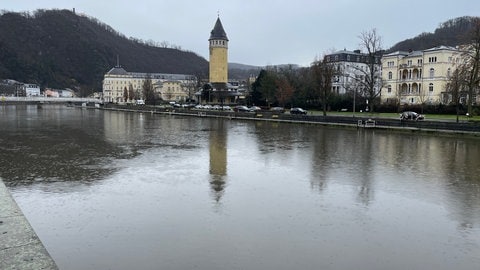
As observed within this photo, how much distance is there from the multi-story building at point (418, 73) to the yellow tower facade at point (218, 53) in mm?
42936

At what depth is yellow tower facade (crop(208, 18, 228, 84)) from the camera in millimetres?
106875

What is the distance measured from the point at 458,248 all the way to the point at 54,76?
200931 mm

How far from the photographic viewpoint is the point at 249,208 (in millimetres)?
11594

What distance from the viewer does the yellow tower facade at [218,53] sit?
107 meters

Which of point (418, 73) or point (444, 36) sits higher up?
point (444, 36)

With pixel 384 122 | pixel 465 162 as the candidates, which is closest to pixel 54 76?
pixel 384 122

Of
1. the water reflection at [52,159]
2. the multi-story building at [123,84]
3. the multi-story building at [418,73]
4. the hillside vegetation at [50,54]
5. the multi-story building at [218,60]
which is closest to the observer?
the water reflection at [52,159]

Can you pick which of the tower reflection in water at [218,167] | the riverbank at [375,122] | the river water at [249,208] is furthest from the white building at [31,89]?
the river water at [249,208]

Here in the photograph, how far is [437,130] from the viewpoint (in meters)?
33.8

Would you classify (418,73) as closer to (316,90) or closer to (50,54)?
(316,90)

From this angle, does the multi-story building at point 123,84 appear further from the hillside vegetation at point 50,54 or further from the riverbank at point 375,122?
the riverbank at point 375,122

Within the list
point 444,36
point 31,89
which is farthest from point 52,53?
point 444,36

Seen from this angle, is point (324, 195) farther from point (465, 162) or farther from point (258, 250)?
point (465, 162)

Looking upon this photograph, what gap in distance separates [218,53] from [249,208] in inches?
3887
